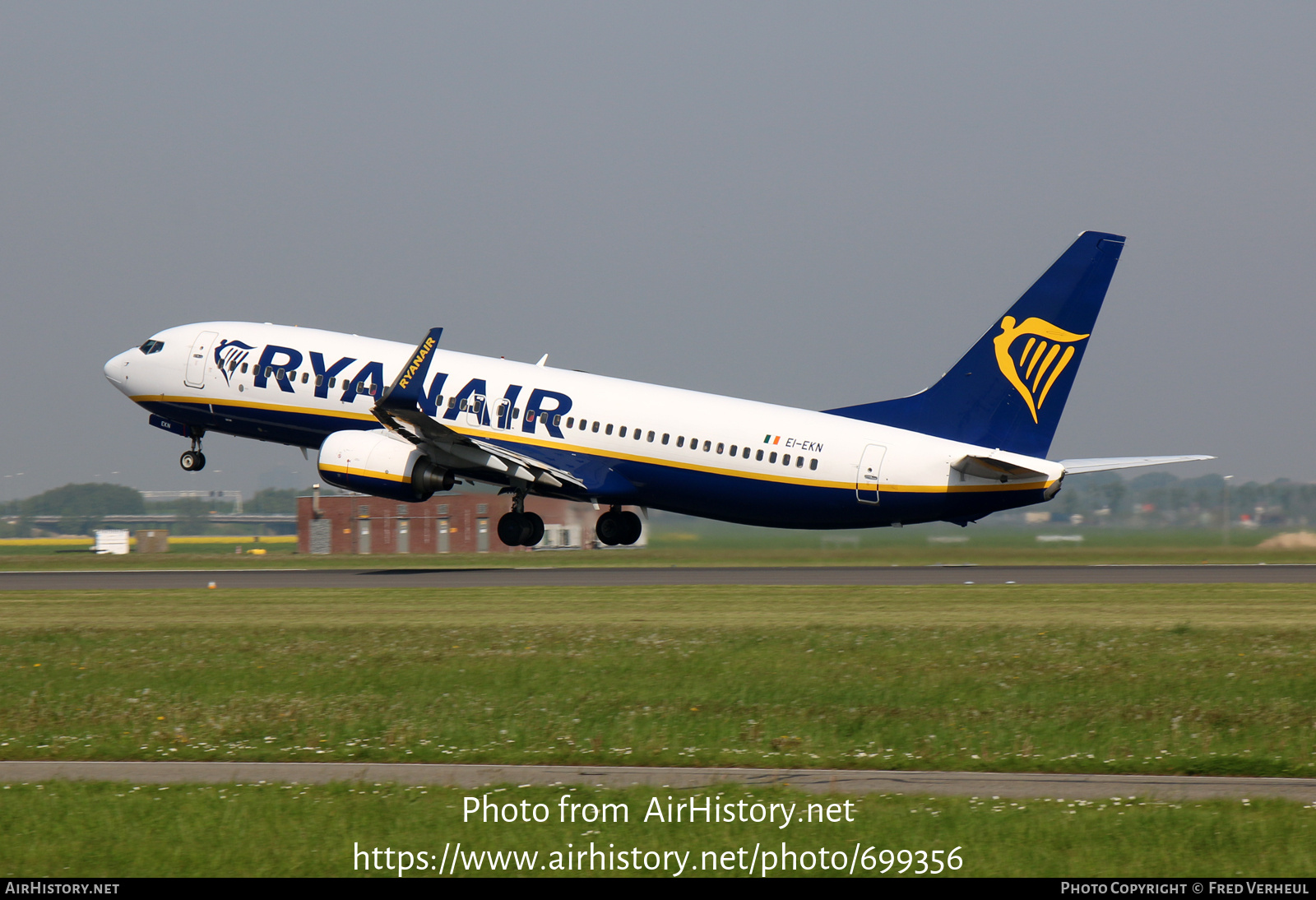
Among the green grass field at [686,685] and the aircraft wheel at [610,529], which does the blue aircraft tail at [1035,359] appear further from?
the aircraft wheel at [610,529]

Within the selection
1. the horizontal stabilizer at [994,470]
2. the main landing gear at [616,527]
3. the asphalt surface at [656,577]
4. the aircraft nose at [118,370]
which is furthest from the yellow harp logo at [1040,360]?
the aircraft nose at [118,370]

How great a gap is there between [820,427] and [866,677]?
832 inches

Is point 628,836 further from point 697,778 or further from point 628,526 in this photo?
point 628,526

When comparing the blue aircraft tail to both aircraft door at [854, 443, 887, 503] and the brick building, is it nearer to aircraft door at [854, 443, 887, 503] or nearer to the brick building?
aircraft door at [854, 443, 887, 503]

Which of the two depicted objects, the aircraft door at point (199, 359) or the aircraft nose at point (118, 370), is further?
the aircraft nose at point (118, 370)

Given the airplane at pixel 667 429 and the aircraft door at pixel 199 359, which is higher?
the aircraft door at pixel 199 359

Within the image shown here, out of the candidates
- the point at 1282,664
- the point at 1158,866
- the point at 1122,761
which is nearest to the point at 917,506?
the point at 1282,664

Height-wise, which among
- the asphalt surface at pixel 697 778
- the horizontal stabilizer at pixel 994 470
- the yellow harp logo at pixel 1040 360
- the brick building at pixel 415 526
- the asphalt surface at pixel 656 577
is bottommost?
the asphalt surface at pixel 697 778

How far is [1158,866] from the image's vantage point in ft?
36.0

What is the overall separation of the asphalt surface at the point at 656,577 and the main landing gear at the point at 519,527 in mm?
1184

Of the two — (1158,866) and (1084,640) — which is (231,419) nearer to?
(1084,640)

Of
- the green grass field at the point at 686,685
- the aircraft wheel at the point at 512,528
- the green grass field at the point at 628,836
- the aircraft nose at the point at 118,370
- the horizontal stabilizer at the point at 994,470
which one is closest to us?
the green grass field at the point at 628,836

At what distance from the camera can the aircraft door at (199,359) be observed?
47906 millimetres

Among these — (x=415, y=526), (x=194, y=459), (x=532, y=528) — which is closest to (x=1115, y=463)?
(x=532, y=528)
